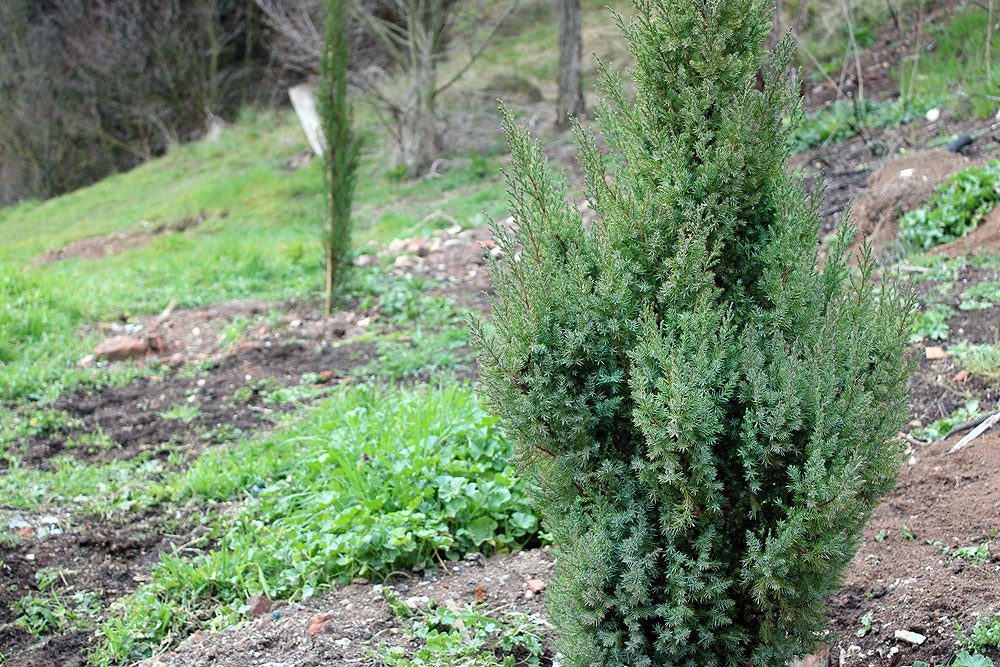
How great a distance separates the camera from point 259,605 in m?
3.61

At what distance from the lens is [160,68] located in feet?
70.8

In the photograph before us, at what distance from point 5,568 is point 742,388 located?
365cm

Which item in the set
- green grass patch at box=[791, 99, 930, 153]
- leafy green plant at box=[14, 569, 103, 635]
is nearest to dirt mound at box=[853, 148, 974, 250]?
green grass patch at box=[791, 99, 930, 153]

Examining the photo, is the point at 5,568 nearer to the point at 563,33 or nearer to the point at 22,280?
the point at 22,280

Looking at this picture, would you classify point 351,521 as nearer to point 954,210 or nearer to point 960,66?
point 954,210

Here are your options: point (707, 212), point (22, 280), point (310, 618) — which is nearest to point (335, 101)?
point (22, 280)

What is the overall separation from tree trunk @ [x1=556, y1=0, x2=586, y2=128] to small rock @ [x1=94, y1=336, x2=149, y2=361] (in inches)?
334

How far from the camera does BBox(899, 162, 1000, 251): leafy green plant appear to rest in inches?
234

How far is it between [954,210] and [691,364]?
4.83 meters

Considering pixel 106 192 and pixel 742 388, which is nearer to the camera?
pixel 742 388

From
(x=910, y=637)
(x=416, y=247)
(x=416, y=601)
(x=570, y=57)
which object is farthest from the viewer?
(x=570, y=57)

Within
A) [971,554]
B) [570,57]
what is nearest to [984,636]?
[971,554]

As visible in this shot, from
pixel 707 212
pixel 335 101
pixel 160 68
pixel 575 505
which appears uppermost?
pixel 160 68

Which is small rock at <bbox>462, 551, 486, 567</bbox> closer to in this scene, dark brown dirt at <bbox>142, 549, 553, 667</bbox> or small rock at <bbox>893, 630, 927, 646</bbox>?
dark brown dirt at <bbox>142, 549, 553, 667</bbox>
